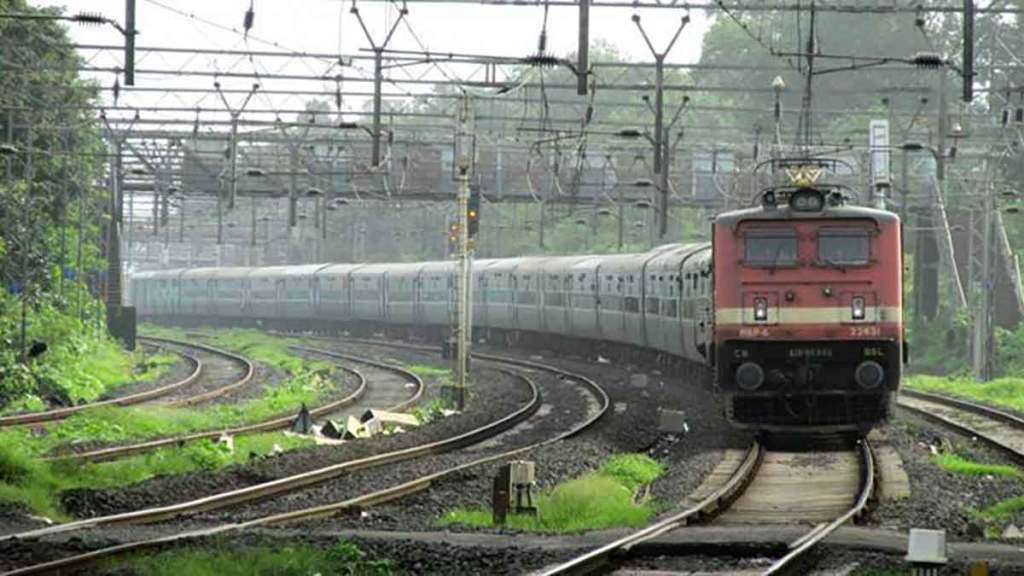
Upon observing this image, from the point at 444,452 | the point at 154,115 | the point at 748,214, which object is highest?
the point at 154,115

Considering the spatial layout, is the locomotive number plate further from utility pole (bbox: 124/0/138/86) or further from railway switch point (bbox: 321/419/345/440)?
utility pole (bbox: 124/0/138/86)

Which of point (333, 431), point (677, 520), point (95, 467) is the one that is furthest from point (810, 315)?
point (95, 467)

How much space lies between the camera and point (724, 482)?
1730cm

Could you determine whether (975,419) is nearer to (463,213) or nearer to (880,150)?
(463,213)

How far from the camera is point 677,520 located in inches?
549

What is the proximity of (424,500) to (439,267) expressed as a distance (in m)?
39.6

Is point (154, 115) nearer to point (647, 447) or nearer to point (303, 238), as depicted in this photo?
point (647, 447)

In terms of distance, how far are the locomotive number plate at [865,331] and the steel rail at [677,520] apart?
183 cm

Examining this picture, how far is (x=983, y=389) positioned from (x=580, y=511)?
23.7 meters

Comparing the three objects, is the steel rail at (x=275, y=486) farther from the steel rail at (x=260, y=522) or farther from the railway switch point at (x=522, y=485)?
the railway switch point at (x=522, y=485)

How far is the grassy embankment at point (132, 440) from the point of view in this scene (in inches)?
637

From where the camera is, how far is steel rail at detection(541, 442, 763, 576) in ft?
36.5

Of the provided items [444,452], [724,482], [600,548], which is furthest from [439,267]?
[600,548]

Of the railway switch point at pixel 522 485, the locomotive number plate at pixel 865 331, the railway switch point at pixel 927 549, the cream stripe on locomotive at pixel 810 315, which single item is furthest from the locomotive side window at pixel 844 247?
the railway switch point at pixel 927 549
